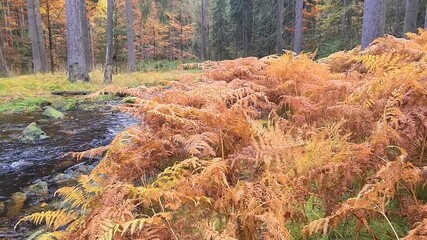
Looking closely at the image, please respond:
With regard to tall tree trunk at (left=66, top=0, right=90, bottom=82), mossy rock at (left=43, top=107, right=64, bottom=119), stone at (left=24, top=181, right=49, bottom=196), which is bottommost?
stone at (left=24, top=181, right=49, bottom=196)

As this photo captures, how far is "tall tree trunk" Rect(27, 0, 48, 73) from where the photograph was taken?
16781 millimetres

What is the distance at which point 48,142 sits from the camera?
642 centimetres

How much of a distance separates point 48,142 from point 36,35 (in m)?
13.2

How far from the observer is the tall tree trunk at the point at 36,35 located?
661 inches

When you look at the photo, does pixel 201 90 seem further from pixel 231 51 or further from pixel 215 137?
pixel 231 51

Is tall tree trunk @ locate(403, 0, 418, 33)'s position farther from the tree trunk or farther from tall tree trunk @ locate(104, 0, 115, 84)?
the tree trunk

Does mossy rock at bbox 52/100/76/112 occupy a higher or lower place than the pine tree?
lower

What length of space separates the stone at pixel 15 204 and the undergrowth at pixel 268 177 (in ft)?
5.14

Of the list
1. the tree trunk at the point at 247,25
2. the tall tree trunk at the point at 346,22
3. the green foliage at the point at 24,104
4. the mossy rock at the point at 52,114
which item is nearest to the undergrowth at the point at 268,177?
the mossy rock at the point at 52,114

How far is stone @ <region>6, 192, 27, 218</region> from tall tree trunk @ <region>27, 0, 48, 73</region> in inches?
575

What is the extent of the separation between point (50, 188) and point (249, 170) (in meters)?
3.00

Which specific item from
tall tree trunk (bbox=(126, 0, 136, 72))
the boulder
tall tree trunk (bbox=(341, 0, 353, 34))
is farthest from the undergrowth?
tall tree trunk (bbox=(341, 0, 353, 34))

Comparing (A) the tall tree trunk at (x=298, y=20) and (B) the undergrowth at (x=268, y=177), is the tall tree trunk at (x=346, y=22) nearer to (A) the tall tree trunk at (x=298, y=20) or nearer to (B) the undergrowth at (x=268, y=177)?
(A) the tall tree trunk at (x=298, y=20)

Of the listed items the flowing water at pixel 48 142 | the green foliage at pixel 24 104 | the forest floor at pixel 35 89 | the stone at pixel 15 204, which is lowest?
the stone at pixel 15 204
